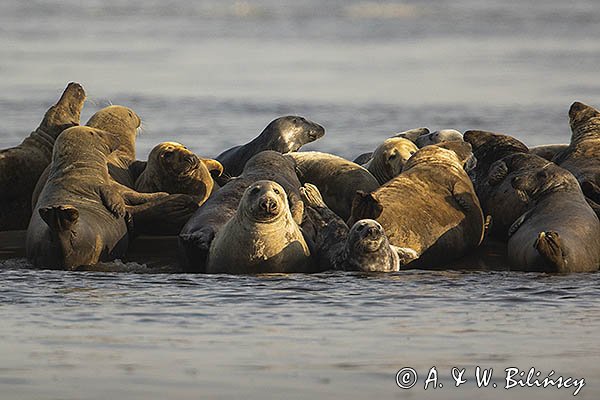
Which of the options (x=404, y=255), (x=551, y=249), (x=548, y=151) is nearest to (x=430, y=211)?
(x=404, y=255)

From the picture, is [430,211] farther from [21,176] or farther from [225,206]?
[21,176]

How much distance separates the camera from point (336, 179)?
43.0 feet

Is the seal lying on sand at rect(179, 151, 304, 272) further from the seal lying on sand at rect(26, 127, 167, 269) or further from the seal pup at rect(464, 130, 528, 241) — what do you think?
the seal pup at rect(464, 130, 528, 241)

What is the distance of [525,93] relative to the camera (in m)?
28.8

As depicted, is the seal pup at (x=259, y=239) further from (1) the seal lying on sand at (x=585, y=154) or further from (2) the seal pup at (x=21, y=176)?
(2) the seal pup at (x=21, y=176)

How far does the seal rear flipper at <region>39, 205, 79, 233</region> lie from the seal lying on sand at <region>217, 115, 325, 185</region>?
4337 mm

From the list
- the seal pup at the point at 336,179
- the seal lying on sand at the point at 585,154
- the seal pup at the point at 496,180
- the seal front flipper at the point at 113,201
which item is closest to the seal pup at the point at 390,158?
the seal pup at the point at 336,179

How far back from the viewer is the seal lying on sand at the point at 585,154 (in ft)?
39.7

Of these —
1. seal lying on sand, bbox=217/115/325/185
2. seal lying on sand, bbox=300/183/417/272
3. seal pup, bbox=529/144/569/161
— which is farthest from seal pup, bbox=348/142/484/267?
seal lying on sand, bbox=217/115/325/185

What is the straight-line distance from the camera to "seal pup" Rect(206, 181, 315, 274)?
10438 mm

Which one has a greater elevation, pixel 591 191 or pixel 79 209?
pixel 591 191

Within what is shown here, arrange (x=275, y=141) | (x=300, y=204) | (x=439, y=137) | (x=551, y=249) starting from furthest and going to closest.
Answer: (x=275, y=141) → (x=439, y=137) → (x=300, y=204) → (x=551, y=249)

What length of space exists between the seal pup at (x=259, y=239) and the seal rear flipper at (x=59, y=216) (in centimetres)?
111

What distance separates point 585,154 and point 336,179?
2321 millimetres
